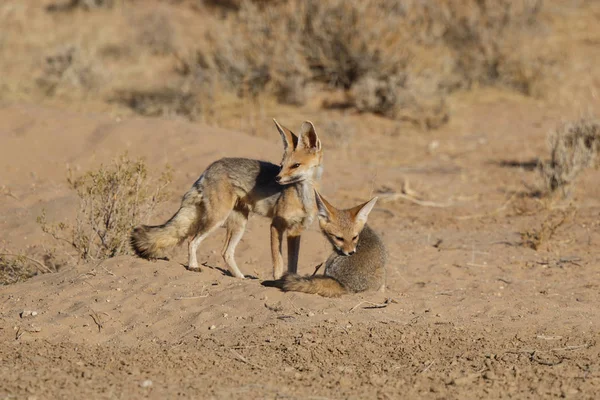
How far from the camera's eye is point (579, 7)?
2119 cm

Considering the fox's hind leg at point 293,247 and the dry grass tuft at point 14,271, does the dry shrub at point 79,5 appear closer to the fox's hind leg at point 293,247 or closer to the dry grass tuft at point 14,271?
the dry grass tuft at point 14,271

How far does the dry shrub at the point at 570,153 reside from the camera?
10.8 metres

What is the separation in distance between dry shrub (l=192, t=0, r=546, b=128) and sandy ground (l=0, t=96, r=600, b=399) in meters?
4.29

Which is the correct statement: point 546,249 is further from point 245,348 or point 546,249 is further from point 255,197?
point 245,348

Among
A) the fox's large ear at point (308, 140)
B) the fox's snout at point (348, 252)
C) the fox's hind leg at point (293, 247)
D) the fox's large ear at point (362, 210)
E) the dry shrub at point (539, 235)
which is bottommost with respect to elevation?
the dry shrub at point (539, 235)

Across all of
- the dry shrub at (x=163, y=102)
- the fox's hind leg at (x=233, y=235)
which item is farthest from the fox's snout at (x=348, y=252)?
the dry shrub at (x=163, y=102)

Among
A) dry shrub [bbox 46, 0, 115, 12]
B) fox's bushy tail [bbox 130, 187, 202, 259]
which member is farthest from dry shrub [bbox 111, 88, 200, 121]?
fox's bushy tail [bbox 130, 187, 202, 259]

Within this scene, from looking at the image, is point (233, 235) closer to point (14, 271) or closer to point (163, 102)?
point (14, 271)

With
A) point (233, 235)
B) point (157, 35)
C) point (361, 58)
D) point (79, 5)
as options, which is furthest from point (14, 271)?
point (79, 5)

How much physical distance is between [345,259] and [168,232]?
1.55 m

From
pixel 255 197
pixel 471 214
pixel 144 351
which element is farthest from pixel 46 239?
pixel 471 214

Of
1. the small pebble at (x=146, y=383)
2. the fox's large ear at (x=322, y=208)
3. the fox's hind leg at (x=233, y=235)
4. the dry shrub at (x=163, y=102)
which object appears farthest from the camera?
the dry shrub at (x=163, y=102)

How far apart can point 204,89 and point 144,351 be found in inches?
403

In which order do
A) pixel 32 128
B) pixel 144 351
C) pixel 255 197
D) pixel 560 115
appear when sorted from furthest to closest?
1. pixel 560 115
2. pixel 32 128
3. pixel 255 197
4. pixel 144 351
